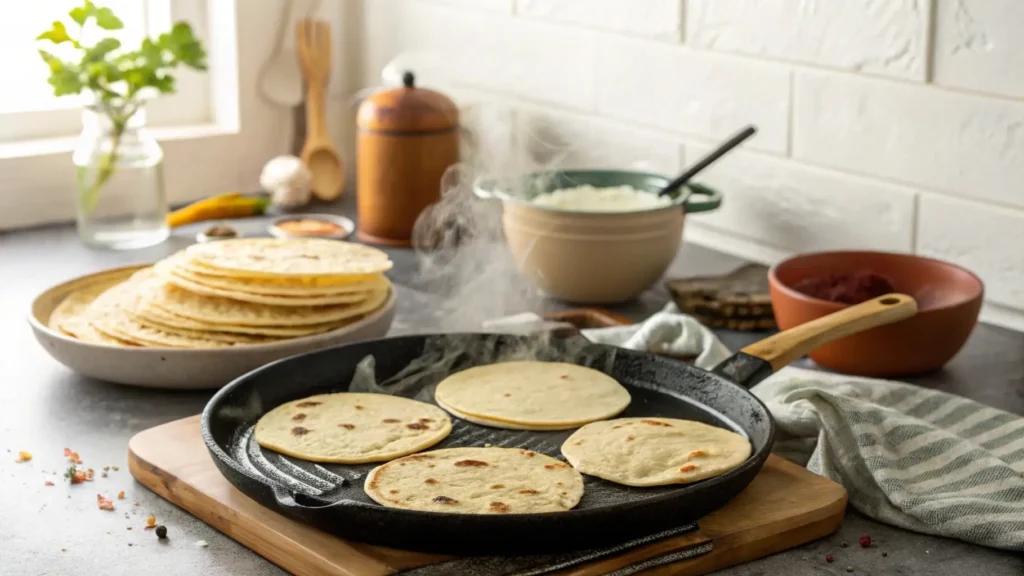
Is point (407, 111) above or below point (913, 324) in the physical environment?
above

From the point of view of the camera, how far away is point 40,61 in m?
2.66

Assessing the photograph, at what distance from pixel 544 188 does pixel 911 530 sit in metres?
0.99

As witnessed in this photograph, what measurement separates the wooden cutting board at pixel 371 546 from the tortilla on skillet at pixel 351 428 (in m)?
0.08

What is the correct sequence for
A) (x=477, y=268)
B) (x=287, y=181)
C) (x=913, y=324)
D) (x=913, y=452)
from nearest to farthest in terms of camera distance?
(x=913, y=452)
(x=913, y=324)
(x=477, y=268)
(x=287, y=181)

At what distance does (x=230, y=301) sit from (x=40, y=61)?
48.0 inches

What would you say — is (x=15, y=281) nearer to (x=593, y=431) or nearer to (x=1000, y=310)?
(x=593, y=431)

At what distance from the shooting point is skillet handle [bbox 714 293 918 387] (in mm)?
1489

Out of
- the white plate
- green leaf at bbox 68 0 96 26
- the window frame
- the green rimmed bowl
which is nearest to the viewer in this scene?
the white plate

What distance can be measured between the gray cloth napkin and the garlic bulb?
130 centimetres

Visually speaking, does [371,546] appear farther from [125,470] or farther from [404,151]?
[404,151]

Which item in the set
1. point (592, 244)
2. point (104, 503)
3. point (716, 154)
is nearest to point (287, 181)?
point (592, 244)

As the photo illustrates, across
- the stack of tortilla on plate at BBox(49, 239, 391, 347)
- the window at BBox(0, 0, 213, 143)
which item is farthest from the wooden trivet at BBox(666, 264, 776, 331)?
the window at BBox(0, 0, 213, 143)

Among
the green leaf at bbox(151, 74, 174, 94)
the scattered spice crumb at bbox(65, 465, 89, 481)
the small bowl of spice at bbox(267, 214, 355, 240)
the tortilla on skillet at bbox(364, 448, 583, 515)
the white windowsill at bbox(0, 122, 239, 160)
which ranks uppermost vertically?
the green leaf at bbox(151, 74, 174, 94)

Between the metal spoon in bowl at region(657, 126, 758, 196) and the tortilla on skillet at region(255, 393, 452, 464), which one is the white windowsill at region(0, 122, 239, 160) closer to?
the metal spoon in bowl at region(657, 126, 758, 196)
